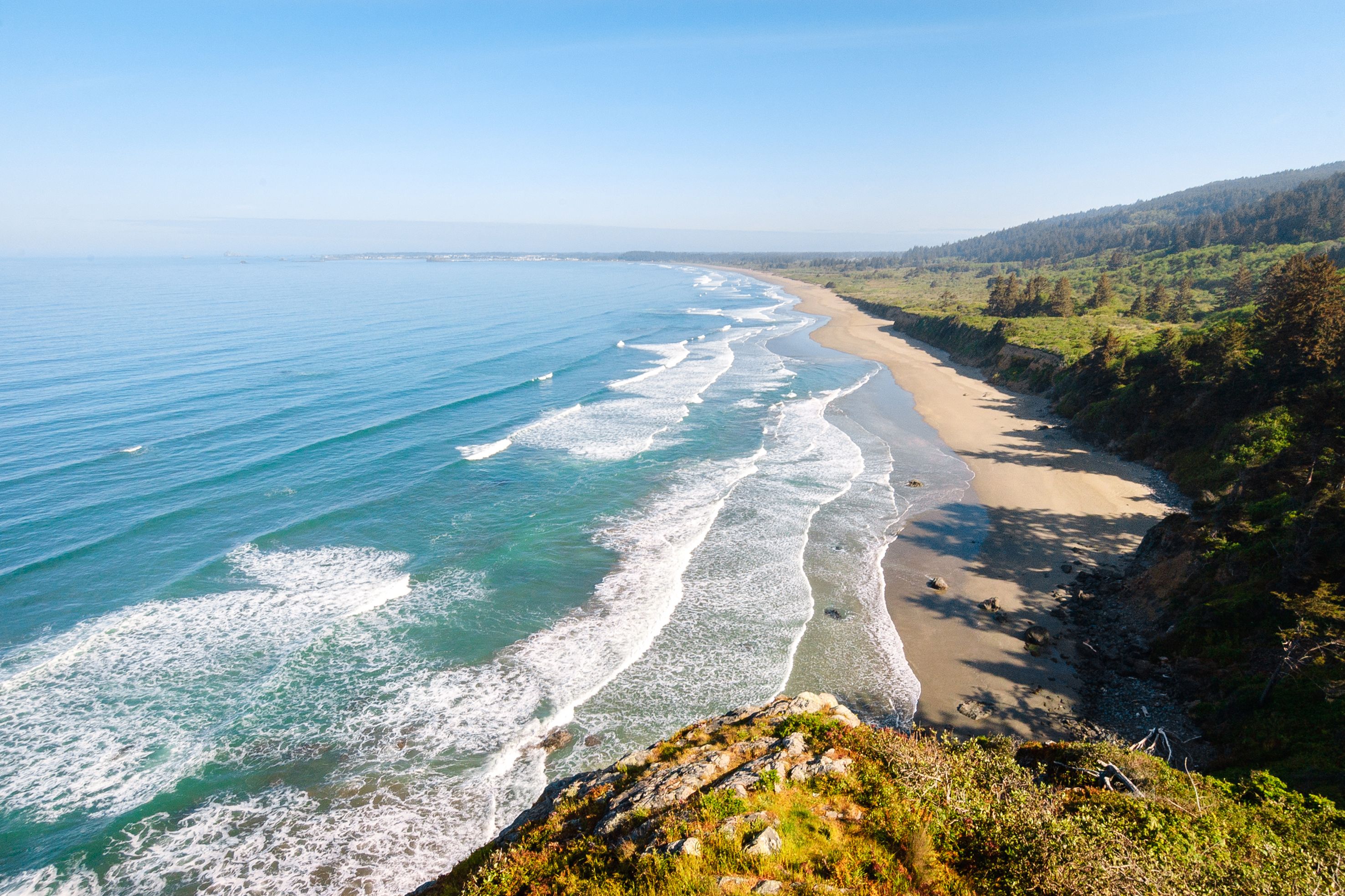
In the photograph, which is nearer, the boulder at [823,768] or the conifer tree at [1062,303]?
the boulder at [823,768]

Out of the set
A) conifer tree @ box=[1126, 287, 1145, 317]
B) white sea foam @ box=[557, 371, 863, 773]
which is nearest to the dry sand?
white sea foam @ box=[557, 371, 863, 773]

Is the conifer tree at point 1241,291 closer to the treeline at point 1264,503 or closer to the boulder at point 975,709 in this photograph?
the treeline at point 1264,503

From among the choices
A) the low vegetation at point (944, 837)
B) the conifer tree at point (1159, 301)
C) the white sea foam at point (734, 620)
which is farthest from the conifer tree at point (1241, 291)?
the low vegetation at point (944, 837)

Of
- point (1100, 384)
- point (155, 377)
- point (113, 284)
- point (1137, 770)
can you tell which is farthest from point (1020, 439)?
point (113, 284)

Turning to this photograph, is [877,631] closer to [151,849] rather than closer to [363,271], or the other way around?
[151,849]

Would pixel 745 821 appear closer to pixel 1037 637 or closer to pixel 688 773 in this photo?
pixel 688 773

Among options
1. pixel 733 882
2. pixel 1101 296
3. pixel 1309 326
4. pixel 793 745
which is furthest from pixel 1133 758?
pixel 1101 296
